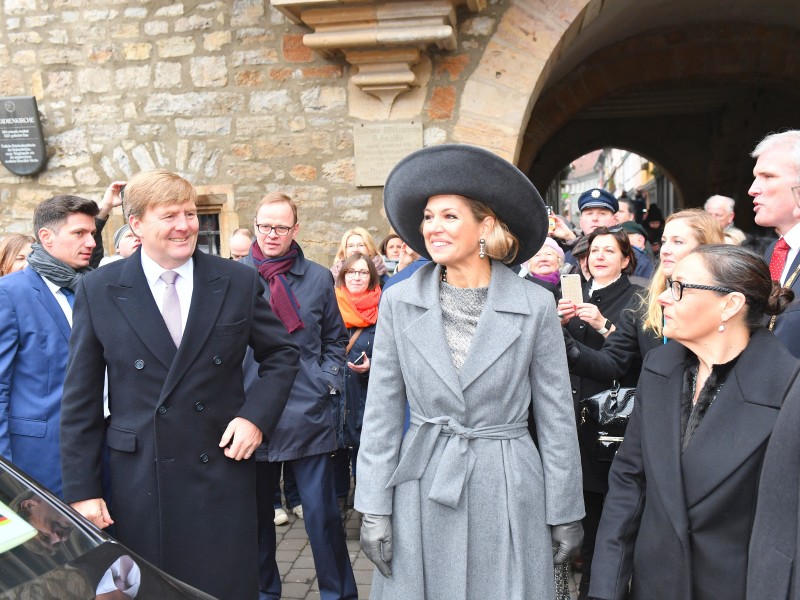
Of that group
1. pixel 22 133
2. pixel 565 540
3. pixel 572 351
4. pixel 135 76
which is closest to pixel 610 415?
pixel 572 351

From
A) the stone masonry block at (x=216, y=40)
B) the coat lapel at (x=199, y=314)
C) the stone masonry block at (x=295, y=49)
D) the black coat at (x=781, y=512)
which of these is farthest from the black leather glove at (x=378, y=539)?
the stone masonry block at (x=216, y=40)

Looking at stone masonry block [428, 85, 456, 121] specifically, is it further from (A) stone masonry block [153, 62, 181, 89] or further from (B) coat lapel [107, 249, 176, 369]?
(B) coat lapel [107, 249, 176, 369]

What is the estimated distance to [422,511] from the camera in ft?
7.58

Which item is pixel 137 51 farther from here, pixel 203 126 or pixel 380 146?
pixel 380 146

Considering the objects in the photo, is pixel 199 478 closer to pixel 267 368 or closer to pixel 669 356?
pixel 267 368

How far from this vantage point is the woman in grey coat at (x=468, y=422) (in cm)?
228

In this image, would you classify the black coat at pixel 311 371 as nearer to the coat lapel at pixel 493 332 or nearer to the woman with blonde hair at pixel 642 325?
the woman with blonde hair at pixel 642 325

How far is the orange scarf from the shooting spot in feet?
15.6

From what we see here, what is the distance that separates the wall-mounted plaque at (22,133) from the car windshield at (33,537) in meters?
5.83

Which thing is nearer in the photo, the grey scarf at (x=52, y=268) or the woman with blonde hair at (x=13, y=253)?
the grey scarf at (x=52, y=268)

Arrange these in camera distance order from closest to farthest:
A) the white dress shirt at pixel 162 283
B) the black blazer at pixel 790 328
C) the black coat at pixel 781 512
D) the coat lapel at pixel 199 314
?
the black coat at pixel 781 512
the black blazer at pixel 790 328
the coat lapel at pixel 199 314
the white dress shirt at pixel 162 283

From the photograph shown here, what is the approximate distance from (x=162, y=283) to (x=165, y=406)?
0.43 meters

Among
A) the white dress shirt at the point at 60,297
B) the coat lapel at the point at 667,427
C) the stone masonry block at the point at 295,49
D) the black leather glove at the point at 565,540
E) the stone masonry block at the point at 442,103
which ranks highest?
the stone masonry block at the point at 295,49

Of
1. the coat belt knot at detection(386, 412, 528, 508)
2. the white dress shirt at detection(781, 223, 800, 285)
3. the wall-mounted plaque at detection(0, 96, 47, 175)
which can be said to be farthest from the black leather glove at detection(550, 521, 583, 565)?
the wall-mounted plaque at detection(0, 96, 47, 175)
